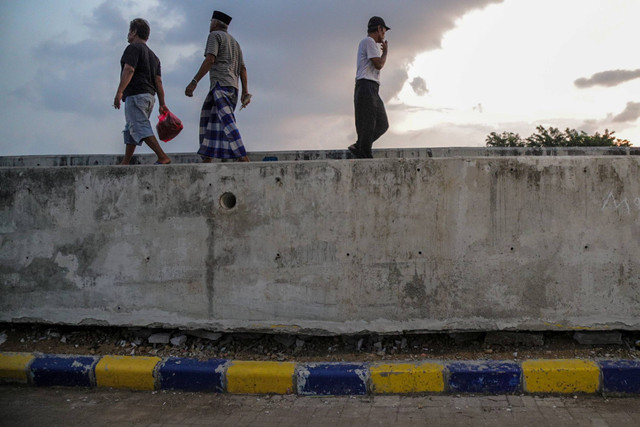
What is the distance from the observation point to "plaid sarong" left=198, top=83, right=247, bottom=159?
199 inches

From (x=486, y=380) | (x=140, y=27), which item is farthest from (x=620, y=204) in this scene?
(x=140, y=27)

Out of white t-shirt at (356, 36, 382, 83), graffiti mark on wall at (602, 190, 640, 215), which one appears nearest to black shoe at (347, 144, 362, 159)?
white t-shirt at (356, 36, 382, 83)

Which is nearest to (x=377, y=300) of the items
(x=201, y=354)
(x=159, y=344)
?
(x=201, y=354)

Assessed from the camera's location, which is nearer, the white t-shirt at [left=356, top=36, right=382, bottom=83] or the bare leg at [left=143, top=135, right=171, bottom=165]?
the white t-shirt at [left=356, top=36, right=382, bottom=83]

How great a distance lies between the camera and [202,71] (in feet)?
16.7

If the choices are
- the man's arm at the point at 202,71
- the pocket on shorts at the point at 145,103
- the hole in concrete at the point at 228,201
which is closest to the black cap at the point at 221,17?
the man's arm at the point at 202,71

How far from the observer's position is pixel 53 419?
135 inches

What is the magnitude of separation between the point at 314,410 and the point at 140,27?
13.0 ft

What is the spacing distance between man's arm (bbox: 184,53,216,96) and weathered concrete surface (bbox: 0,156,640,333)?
1.25 metres

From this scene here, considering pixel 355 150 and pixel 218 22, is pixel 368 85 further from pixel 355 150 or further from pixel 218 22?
pixel 218 22

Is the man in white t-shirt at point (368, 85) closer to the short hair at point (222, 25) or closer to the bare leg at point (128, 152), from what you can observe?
the short hair at point (222, 25)

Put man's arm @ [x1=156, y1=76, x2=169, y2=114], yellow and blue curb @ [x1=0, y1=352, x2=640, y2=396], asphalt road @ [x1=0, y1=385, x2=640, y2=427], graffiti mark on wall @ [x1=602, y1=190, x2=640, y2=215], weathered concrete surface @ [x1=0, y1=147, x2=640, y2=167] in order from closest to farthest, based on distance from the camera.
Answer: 1. asphalt road @ [x1=0, y1=385, x2=640, y2=427]
2. yellow and blue curb @ [x1=0, y1=352, x2=640, y2=396]
3. graffiti mark on wall @ [x1=602, y1=190, x2=640, y2=215]
4. weathered concrete surface @ [x1=0, y1=147, x2=640, y2=167]
5. man's arm @ [x1=156, y1=76, x2=169, y2=114]

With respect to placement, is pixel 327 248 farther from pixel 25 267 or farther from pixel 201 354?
pixel 25 267

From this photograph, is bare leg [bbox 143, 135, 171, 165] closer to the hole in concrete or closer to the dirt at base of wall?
the hole in concrete
